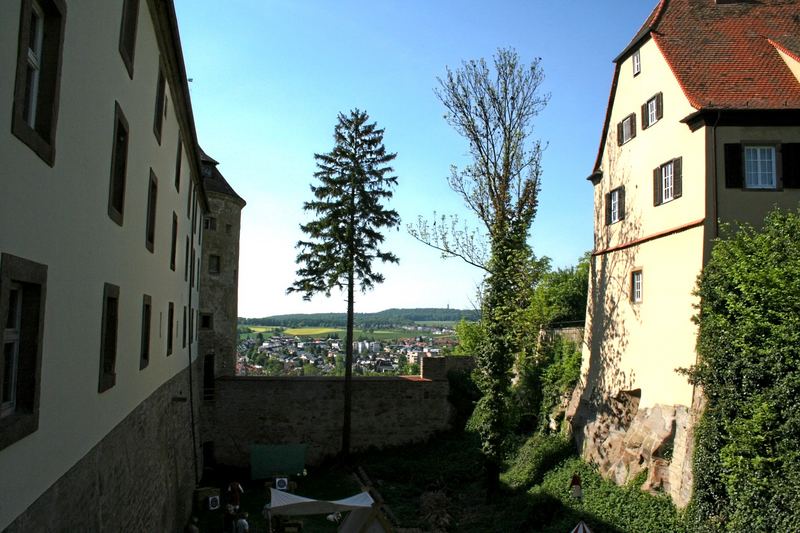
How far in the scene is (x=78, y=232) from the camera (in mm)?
6359

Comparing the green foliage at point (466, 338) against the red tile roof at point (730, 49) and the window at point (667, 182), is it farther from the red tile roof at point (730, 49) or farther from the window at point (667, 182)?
the red tile roof at point (730, 49)

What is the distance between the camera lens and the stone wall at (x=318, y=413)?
2755 centimetres

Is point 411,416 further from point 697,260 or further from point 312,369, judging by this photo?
point 312,369

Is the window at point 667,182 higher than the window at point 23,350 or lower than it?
higher

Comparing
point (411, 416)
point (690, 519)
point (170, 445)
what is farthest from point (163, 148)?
point (411, 416)

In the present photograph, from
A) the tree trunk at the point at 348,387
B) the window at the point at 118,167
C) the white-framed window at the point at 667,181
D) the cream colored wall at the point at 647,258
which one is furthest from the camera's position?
the tree trunk at the point at 348,387

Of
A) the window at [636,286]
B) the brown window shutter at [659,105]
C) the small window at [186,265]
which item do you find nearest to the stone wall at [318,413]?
the small window at [186,265]

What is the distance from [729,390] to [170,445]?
13851 millimetres

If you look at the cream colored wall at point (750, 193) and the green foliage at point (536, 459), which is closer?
the cream colored wall at point (750, 193)

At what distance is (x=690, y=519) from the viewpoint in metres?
13.3

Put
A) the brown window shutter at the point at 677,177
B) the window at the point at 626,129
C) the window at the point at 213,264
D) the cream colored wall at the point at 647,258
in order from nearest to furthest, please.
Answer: the cream colored wall at the point at 647,258 → the brown window shutter at the point at 677,177 → the window at the point at 626,129 → the window at the point at 213,264

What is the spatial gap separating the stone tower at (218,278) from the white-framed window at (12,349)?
23.5 m

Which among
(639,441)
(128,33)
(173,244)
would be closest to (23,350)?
(128,33)

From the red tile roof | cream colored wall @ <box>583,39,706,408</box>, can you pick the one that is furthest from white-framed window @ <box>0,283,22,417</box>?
the red tile roof
